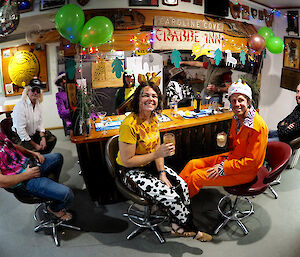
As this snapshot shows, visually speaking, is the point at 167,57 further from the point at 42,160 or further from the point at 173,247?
the point at 173,247

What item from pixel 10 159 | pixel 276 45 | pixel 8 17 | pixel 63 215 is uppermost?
pixel 8 17

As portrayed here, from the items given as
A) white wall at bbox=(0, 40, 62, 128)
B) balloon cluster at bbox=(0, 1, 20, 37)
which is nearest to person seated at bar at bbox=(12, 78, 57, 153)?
balloon cluster at bbox=(0, 1, 20, 37)

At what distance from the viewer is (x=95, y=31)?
10.3 ft

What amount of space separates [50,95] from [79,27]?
3260mm

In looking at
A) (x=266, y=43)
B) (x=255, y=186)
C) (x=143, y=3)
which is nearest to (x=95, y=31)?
(x=143, y=3)

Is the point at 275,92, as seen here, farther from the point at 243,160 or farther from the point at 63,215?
the point at 63,215

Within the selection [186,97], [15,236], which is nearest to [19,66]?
[186,97]

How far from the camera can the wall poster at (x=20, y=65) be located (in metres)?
5.40

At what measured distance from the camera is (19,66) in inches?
216

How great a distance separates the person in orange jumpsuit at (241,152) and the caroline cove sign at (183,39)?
83.7 inches

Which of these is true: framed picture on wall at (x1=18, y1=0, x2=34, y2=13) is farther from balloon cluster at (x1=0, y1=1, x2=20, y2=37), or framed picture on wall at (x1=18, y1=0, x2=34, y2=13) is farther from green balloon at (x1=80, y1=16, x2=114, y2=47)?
green balloon at (x1=80, y1=16, x2=114, y2=47)

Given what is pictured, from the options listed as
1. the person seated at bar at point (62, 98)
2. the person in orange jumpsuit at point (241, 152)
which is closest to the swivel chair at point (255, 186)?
the person in orange jumpsuit at point (241, 152)

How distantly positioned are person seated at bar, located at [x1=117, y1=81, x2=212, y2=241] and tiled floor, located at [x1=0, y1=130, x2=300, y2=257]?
19 cm

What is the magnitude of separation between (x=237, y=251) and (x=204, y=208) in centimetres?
69
